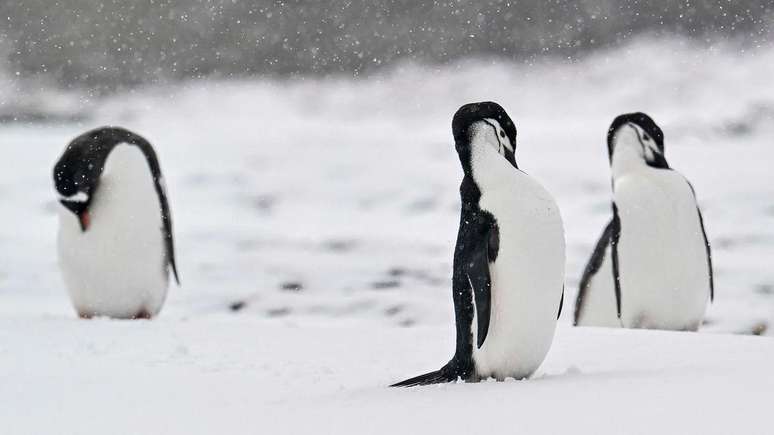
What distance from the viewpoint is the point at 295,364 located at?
305cm

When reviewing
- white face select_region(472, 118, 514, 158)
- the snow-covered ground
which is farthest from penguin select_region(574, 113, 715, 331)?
white face select_region(472, 118, 514, 158)

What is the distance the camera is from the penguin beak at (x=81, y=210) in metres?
4.39

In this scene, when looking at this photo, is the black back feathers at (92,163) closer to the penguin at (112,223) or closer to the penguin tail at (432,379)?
the penguin at (112,223)

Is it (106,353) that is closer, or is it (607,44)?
(106,353)

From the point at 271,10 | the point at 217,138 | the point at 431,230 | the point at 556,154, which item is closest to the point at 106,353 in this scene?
the point at 431,230

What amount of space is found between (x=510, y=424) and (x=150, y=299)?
3137 mm

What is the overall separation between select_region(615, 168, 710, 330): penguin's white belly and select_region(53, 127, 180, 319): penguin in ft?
6.48

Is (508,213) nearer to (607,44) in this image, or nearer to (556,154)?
(556,154)

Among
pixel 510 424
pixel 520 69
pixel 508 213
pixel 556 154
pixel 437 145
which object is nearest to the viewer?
pixel 510 424

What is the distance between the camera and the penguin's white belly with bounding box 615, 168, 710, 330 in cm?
413

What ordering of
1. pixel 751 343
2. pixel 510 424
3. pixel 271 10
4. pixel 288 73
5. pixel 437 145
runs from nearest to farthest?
pixel 510 424 → pixel 751 343 → pixel 437 145 → pixel 288 73 → pixel 271 10

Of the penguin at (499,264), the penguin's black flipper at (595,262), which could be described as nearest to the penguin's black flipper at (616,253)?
the penguin's black flipper at (595,262)

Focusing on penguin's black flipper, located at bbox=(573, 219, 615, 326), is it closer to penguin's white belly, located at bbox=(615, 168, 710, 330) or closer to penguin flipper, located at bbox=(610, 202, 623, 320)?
penguin flipper, located at bbox=(610, 202, 623, 320)

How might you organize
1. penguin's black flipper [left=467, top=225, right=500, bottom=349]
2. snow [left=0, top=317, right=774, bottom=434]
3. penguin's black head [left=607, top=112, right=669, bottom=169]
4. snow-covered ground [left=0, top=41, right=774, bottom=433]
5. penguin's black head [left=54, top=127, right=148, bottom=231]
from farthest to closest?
1. penguin's black head [left=54, top=127, right=148, bottom=231]
2. penguin's black head [left=607, top=112, right=669, bottom=169]
3. penguin's black flipper [left=467, top=225, right=500, bottom=349]
4. snow-covered ground [left=0, top=41, right=774, bottom=433]
5. snow [left=0, top=317, right=774, bottom=434]
